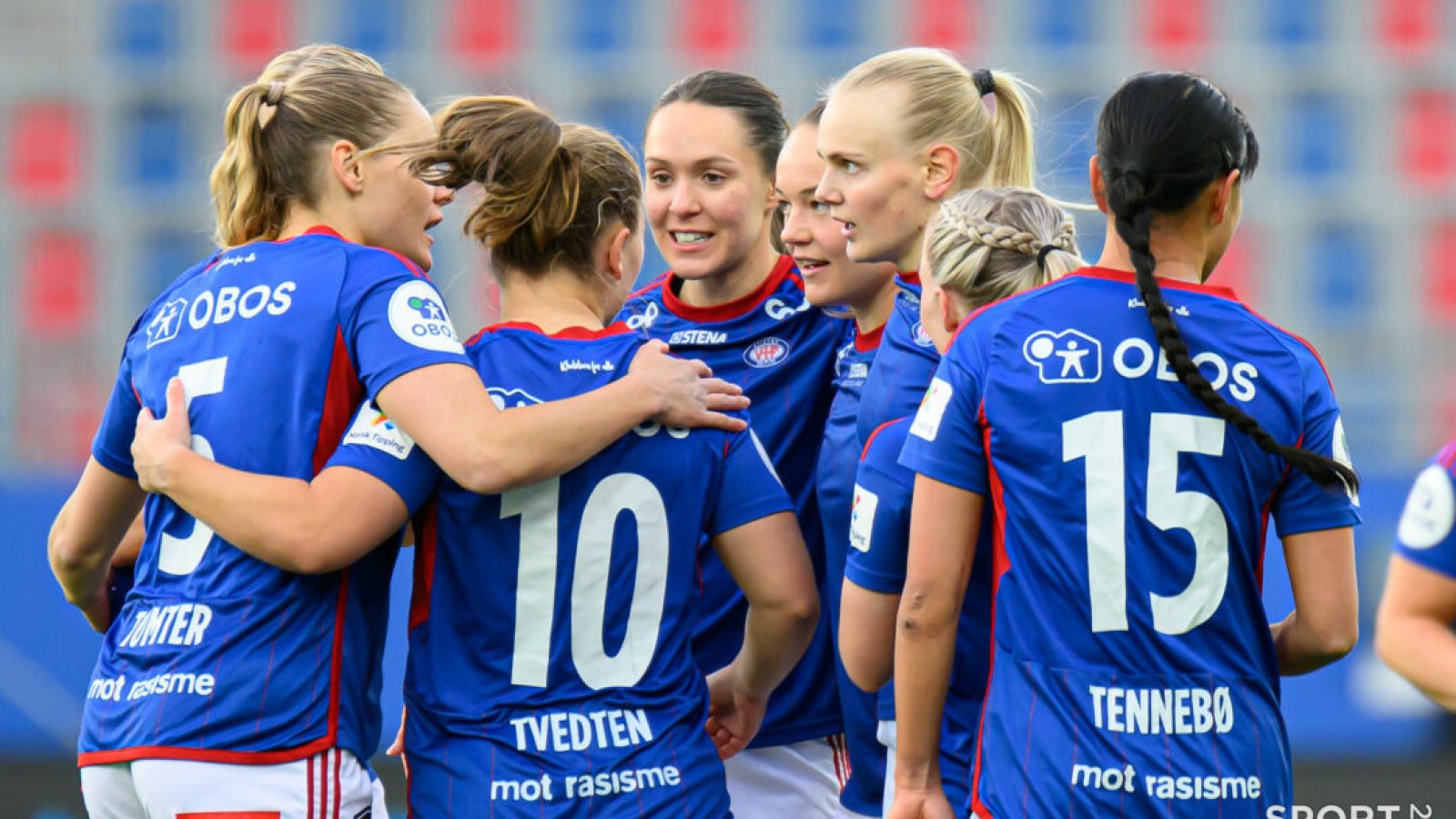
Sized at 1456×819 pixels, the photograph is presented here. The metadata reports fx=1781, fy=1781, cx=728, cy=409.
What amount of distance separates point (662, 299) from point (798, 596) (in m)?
1.09

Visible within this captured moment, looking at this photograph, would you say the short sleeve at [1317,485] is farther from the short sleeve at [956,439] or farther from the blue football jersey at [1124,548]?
the short sleeve at [956,439]

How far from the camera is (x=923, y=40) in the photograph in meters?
14.7

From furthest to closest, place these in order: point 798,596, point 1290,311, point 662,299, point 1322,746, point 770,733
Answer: point 1290,311, point 1322,746, point 662,299, point 770,733, point 798,596

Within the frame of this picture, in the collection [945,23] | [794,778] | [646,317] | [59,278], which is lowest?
[59,278]

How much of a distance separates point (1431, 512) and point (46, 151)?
14.5 metres

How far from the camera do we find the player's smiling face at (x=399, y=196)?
2906mm

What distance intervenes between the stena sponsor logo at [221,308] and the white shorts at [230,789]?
67cm

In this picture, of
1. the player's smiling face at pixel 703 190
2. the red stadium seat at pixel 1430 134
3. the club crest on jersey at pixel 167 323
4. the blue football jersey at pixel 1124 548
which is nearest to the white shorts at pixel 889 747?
the blue football jersey at pixel 1124 548

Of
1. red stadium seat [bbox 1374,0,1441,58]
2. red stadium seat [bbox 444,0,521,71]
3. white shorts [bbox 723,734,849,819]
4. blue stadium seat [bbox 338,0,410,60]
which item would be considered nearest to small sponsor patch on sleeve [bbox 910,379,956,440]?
white shorts [bbox 723,734,849,819]

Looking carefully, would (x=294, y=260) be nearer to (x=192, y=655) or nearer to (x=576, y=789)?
(x=192, y=655)

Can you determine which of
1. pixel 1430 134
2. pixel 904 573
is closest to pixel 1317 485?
pixel 904 573

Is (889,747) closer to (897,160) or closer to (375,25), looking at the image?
(897,160)

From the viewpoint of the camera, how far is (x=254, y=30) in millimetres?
15180

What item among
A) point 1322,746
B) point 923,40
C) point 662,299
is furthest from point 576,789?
point 923,40
